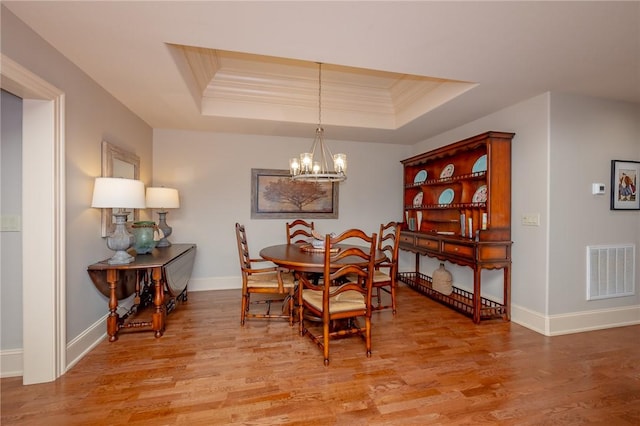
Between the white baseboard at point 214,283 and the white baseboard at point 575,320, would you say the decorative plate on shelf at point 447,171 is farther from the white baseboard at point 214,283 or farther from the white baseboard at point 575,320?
the white baseboard at point 214,283

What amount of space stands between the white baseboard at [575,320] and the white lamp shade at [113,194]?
375 centimetres

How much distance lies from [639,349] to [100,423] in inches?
155

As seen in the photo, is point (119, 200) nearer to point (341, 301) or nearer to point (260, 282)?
point (260, 282)

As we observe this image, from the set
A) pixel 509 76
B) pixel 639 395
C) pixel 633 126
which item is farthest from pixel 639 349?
pixel 509 76

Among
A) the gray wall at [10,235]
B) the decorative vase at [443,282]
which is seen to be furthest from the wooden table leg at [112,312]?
the decorative vase at [443,282]

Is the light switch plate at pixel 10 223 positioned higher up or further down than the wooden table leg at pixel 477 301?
higher up

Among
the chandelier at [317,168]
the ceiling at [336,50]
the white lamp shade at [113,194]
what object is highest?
the ceiling at [336,50]

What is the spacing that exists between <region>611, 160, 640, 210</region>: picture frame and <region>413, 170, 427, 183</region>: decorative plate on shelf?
6.36ft

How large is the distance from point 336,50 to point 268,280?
2.11 meters

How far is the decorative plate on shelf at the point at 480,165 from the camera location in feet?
10.4

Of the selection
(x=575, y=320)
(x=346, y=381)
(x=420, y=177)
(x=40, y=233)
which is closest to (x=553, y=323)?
(x=575, y=320)

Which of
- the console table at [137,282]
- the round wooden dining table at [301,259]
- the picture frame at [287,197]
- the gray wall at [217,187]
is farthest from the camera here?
the picture frame at [287,197]

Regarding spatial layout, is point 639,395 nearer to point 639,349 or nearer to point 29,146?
point 639,349

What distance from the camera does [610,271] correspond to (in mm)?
2906
